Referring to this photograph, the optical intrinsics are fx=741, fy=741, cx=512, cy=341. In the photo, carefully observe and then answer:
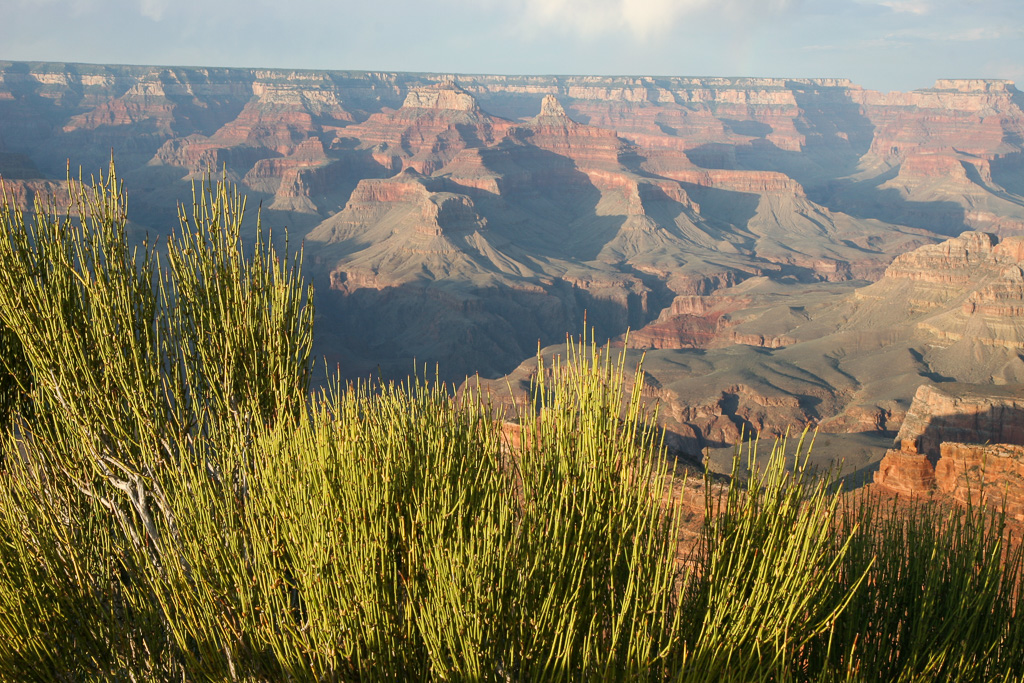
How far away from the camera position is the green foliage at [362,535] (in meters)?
8.07

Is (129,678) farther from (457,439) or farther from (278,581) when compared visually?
(457,439)

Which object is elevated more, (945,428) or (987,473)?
(987,473)

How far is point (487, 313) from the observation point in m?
137

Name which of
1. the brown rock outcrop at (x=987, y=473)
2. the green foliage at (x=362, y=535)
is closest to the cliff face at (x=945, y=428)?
the brown rock outcrop at (x=987, y=473)

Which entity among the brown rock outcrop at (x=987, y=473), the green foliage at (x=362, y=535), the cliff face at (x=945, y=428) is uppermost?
the green foliage at (x=362, y=535)

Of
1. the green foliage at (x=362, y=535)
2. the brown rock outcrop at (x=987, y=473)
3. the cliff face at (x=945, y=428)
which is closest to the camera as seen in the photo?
the green foliage at (x=362, y=535)

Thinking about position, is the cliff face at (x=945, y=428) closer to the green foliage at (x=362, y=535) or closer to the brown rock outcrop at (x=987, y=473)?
the brown rock outcrop at (x=987, y=473)

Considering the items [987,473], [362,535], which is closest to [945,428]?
→ [987,473]

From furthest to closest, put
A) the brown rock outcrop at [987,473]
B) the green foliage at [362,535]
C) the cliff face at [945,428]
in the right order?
the cliff face at [945,428]
the brown rock outcrop at [987,473]
the green foliage at [362,535]

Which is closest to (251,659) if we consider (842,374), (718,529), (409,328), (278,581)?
Result: (278,581)

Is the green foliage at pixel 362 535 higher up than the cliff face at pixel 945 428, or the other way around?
the green foliage at pixel 362 535

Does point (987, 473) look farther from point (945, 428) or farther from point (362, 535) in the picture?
point (362, 535)

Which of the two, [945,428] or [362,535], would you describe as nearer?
[362,535]

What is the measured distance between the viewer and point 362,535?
7.96m
